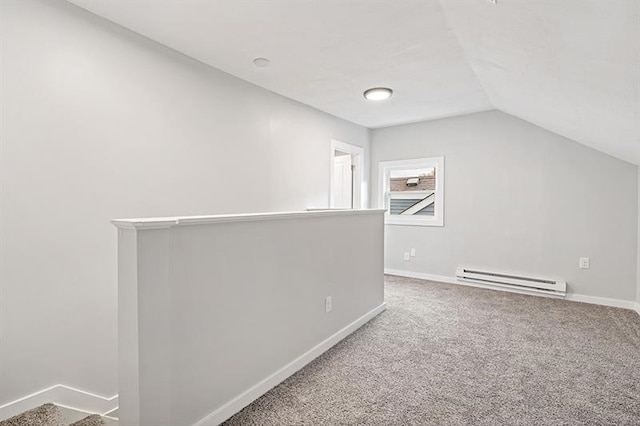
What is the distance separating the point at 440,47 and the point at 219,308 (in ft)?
8.43

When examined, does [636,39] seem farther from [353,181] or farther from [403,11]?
[353,181]

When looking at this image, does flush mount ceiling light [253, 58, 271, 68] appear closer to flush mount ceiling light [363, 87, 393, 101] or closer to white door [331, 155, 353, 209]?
flush mount ceiling light [363, 87, 393, 101]

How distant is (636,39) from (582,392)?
1.95 metres

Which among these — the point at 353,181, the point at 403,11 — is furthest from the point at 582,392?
the point at 353,181

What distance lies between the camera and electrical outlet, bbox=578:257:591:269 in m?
3.89

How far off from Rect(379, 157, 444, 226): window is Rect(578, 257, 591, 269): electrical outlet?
1.68 meters

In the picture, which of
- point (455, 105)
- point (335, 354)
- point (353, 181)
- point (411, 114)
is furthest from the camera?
point (353, 181)

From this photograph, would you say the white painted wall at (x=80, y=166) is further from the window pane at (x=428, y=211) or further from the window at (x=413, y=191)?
the window pane at (x=428, y=211)

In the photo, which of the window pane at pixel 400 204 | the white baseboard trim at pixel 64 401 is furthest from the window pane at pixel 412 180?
the white baseboard trim at pixel 64 401

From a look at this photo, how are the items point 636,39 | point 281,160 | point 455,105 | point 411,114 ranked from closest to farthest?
1. point 636,39
2. point 281,160
3. point 455,105
4. point 411,114

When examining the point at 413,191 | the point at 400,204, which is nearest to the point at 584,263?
the point at 413,191

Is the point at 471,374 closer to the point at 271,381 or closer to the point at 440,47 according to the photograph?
the point at 271,381

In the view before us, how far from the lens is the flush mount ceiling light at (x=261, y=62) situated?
2986 mm

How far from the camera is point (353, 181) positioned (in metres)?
5.56
